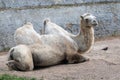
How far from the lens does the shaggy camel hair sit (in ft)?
26.3

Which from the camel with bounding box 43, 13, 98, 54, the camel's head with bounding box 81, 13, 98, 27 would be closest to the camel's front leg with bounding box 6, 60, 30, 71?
the camel with bounding box 43, 13, 98, 54

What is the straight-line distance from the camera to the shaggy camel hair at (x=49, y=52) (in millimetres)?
8016

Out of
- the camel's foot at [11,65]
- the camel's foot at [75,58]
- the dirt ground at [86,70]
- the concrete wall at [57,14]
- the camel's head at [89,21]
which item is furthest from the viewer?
the concrete wall at [57,14]

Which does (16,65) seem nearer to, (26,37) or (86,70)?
(26,37)

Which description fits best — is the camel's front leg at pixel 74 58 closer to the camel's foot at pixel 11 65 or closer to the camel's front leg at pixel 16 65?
the camel's front leg at pixel 16 65

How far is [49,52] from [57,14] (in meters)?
3.55

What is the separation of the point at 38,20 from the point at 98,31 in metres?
1.85

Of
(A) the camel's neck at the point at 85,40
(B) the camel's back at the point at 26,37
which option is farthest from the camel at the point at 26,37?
(A) the camel's neck at the point at 85,40

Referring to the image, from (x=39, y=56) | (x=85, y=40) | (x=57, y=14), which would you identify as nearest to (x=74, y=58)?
(x=85, y=40)

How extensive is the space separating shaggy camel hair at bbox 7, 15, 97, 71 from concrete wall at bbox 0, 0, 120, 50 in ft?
8.74

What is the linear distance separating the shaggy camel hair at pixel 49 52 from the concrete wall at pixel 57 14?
266 centimetres

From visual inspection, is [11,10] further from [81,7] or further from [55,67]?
[55,67]

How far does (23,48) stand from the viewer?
8.05 meters

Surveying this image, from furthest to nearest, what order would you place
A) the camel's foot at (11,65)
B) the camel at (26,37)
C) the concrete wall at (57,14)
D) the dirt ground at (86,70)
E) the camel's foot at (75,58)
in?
the concrete wall at (57,14) < the camel's foot at (75,58) < the camel at (26,37) < the camel's foot at (11,65) < the dirt ground at (86,70)
